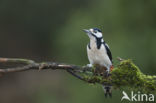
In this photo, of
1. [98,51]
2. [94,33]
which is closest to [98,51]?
[98,51]

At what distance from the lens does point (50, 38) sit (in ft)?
70.4

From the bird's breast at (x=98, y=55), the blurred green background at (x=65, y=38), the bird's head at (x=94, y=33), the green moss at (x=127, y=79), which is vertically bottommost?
the green moss at (x=127, y=79)

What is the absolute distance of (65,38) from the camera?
14336mm

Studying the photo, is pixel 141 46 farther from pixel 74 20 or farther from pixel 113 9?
pixel 74 20

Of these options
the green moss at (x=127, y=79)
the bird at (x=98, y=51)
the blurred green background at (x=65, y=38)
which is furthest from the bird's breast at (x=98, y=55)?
the blurred green background at (x=65, y=38)

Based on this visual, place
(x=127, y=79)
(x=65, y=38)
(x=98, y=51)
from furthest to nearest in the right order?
(x=65, y=38) → (x=98, y=51) → (x=127, y=79)

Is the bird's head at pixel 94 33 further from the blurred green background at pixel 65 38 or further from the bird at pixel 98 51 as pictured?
the blurred green background at pixel 65 38

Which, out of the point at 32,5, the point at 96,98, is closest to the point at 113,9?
the point at 96,98

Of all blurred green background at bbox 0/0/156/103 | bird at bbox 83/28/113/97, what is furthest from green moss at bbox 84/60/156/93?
blurred green background at bbox 0/0/156/103

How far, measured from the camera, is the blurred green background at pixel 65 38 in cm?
1207

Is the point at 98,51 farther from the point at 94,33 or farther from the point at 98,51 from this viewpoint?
the point at 94,33

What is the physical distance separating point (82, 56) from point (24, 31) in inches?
355

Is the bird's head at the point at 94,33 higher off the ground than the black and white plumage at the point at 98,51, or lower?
higher

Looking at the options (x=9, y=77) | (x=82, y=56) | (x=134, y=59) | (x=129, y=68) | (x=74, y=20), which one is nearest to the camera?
(x=129, y=68)
